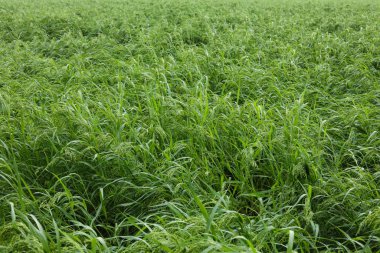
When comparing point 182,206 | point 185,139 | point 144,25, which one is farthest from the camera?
point 144,25

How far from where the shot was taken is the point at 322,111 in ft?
12.1

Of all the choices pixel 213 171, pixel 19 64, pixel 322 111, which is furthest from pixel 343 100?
pixel 19 64

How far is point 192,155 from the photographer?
9.06 ft

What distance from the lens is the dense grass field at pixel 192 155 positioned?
2.03 metres

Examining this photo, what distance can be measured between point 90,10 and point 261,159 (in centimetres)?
861

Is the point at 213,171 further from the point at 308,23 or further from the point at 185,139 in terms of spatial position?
the point at 308,23

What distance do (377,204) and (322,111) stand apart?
1.57 m

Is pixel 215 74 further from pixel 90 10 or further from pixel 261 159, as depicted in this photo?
pixel 90 10

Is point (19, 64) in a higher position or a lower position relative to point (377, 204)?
higher

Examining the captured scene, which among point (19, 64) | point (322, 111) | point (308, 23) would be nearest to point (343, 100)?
point (322, 111)

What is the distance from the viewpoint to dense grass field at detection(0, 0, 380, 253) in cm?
203

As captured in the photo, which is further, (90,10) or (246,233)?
(90,10)

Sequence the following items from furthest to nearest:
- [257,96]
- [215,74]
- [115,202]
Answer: [215,74] → [257,96] → [115,202]

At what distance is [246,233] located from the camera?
2027 millimetres
